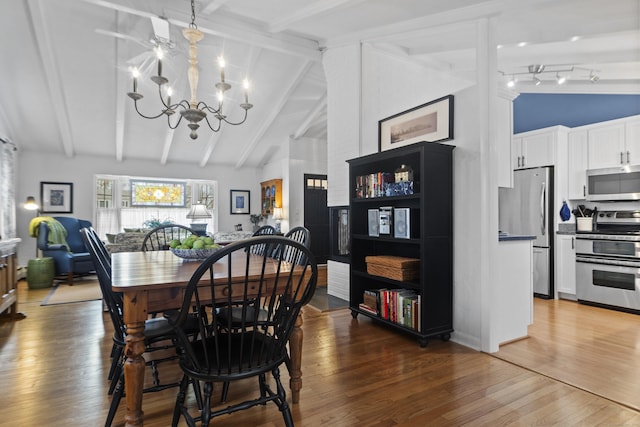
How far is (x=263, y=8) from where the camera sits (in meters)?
3.89

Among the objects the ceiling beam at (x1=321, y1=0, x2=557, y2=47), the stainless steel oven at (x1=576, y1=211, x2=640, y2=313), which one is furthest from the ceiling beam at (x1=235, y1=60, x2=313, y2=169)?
the stainless steel oven at (x1=576, y1=211, x2=640, y2=313)

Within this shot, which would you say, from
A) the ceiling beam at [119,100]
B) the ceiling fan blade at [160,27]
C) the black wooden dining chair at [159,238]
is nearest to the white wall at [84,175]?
the ceiling beam at [119,100]

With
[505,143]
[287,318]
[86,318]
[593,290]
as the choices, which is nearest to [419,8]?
[505,143]

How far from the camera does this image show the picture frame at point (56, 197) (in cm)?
707

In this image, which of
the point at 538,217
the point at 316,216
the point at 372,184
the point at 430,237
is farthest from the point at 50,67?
the point at 538,217

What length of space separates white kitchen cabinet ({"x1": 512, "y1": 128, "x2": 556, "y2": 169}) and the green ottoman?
7091mm

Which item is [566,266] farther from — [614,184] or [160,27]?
[160,27]

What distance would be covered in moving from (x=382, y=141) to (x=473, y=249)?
1683 mm

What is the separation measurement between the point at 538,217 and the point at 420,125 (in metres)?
2.42

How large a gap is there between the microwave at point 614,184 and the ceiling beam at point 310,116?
4.43 m

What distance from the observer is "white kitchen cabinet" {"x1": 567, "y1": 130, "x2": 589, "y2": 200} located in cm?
455

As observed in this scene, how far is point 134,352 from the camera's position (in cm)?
156

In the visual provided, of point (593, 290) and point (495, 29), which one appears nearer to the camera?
point (495, 29)

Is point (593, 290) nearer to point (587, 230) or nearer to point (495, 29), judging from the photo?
point (587, 230)
